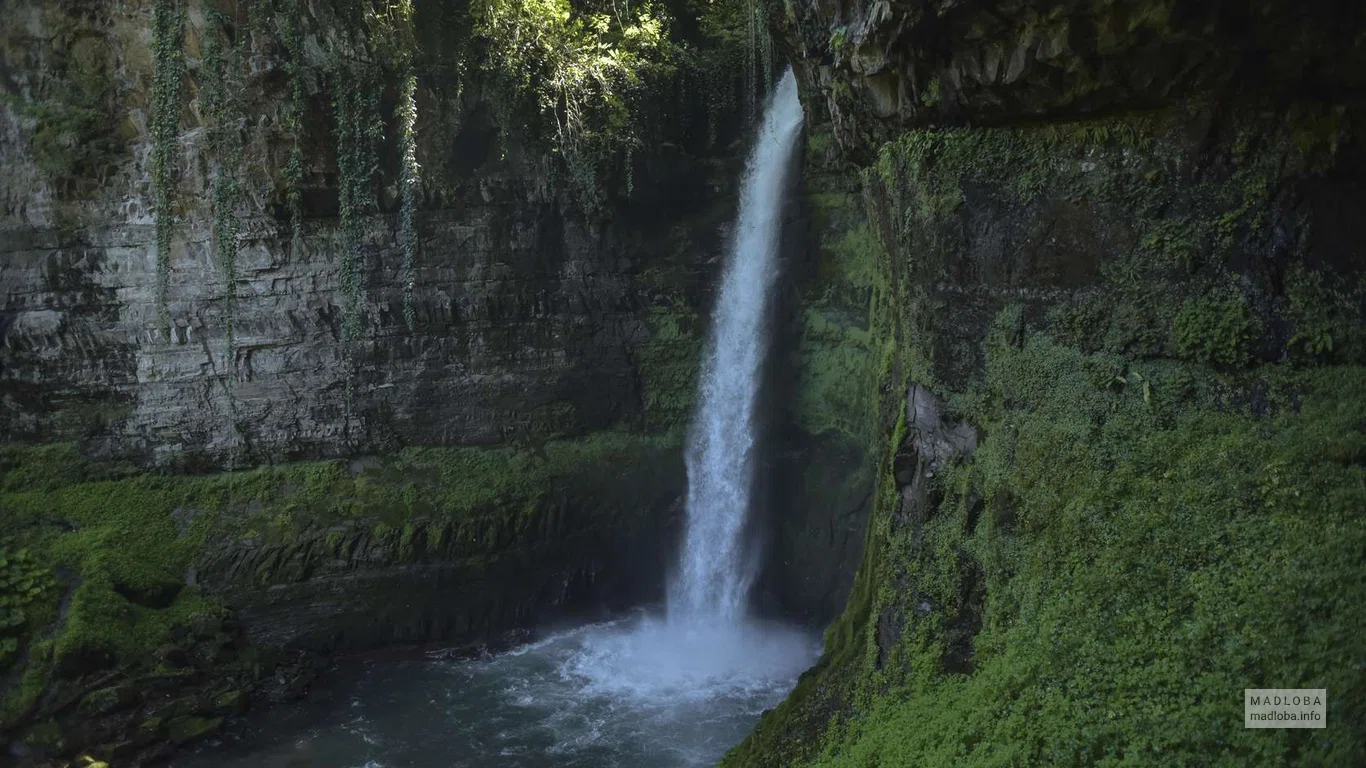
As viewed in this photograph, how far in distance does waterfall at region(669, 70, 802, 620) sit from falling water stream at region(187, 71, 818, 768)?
0.08ft

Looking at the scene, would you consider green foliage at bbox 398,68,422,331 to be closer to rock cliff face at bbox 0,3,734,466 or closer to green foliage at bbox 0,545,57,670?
rock cliff face at bbox 0,3,734,466

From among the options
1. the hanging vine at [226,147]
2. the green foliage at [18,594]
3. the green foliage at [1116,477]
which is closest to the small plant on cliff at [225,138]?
the hanging vine at [226,147]

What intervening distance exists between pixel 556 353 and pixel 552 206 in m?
2.56

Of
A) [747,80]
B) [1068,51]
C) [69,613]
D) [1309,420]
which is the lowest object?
Answer: [69,613]

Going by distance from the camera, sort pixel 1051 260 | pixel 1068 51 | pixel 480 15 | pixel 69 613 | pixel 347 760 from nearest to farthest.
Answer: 1. pixel 1068 51
2. pixel 1051 260
3. pixel 347 760
4. pixel 69 613
5. pixel 480 15

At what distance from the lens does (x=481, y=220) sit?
15375mm

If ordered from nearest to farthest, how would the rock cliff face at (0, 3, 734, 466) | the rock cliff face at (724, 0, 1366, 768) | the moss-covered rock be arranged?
1. the rock cliff face at (724, 0, 1366, 768)
2. the moss-covered rock
3. the rock cliff face at (0, 3, 734, 466)

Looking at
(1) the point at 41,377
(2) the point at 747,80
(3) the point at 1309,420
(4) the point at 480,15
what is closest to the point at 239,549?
(1) the point at 41,377

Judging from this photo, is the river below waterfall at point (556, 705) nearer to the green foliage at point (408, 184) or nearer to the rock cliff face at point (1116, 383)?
the rock cliff face at point (1116, 383)

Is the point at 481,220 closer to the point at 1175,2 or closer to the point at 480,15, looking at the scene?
the point at 480,15

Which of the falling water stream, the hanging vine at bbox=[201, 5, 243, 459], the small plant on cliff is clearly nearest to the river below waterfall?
the falling water stream

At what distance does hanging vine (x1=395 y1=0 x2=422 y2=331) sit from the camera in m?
14.1

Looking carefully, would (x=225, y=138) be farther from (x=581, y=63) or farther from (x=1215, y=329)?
(x=1215, y=329)

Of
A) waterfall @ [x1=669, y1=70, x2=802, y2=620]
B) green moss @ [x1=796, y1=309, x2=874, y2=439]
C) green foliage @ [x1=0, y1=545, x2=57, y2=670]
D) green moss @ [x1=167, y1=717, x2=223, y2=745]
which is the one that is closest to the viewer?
green moss @ [x1=167, y1=717, x2=223, y2=745]
